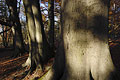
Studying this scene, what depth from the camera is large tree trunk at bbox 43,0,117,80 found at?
2.07 meters

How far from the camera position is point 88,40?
2100 millimetres

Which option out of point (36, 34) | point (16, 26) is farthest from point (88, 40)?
point (16, 26)

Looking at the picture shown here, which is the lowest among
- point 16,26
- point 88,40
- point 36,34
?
point 88,40

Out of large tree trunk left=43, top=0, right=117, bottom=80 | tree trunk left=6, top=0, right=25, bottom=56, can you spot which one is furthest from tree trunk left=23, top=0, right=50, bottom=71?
tree trunk left=6, top=0, right=25, bottom=56

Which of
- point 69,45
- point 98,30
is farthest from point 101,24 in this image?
point 69,45

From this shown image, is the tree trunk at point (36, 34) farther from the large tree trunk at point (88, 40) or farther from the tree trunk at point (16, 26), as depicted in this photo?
the tree trunk at point (16, 26)

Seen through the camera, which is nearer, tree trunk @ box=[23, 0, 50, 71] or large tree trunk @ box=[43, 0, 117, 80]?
large tree trunk @ box=[43, 0, 117, 80]

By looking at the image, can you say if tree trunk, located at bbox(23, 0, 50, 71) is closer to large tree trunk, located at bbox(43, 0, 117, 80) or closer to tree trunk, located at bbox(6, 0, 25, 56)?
large tree trunk, located at bbox(43, 0, 117, 80)

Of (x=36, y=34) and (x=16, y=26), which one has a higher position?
(x=16, y=26)

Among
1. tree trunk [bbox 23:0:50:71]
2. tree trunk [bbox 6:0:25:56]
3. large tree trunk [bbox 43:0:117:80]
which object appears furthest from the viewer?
tree trunk [bbox 6:0:25:56]

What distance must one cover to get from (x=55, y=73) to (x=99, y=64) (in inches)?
48.7

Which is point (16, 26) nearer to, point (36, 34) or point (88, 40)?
point (36, 34)

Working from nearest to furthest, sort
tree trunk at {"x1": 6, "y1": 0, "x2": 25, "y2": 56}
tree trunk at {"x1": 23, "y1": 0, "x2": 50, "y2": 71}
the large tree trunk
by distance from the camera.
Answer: the large tree trunk < tree trunk at {"x1": 23, "y1": 0, "x2": 50, "y2": 71} < tree trunk at {"x1": 6, "y1": 0, "x2": 25, "y2": 56}

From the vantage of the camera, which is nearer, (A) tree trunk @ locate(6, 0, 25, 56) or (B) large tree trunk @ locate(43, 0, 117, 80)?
(B) large tree trunk @ locate(43, 0, 117, 80)
